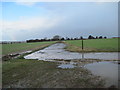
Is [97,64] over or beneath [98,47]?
beneath

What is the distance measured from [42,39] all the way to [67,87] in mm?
116326

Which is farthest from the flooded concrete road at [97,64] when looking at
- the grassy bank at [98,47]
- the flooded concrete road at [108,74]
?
the grassy bank at [98,47]

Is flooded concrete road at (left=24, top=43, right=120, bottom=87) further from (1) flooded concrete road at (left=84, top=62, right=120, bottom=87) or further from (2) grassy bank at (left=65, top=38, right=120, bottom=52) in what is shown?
(2) grassy bank at (left=65, top=38, right=120, bottom=52)

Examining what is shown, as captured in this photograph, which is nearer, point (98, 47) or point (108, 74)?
point (108, 74)

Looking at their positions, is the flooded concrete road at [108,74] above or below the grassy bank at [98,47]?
below

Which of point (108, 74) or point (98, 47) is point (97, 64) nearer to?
point (108, 74)

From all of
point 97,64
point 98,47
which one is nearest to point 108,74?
point 97,64

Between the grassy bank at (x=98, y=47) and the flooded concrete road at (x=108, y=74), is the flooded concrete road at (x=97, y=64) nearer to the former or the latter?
the flooded concrete road at (x=108, y=74)

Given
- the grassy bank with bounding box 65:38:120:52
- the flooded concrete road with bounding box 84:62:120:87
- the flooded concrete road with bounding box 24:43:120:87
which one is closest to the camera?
the flooded concrete road with bounding box 84:62:120:87

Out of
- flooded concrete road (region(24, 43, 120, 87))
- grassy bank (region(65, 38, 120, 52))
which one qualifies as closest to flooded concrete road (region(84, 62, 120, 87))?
flooded concrete road (region(24, 43, 120, 87))

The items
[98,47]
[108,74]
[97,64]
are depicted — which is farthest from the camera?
[98,47]

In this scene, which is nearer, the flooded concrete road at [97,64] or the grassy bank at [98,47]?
the flooded concrete road at [97,64]

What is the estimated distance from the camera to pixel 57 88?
207 inches

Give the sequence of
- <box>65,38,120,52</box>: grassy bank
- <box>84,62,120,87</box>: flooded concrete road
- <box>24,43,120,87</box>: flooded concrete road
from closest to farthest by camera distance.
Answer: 1. <box>84,62,120,87</box>: flooded concrete road
2. <box>24,43,120,87</box>: flooded concrete road
3. <box>65,38,120,52</box>: grassy bank
